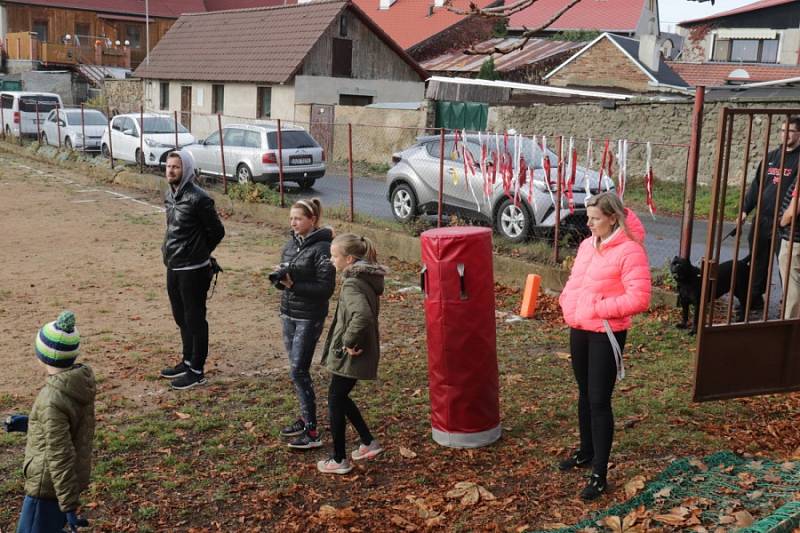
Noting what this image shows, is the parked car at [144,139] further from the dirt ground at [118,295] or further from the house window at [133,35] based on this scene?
the house window at [133,35]

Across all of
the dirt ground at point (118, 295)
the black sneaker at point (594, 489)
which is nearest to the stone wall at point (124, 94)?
the dirt ground at point (118, 295)

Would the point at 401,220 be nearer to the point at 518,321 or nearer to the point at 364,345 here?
the point at 518,321

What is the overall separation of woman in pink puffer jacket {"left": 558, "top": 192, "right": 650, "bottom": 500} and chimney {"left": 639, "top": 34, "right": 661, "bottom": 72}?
88.9 ft

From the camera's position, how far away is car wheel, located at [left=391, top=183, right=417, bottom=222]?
1362 cm

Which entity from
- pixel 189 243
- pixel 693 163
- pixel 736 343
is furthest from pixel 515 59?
pixel 736 343

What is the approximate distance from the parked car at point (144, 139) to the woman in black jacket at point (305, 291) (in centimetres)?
1615

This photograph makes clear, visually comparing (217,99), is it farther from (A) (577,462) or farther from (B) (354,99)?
(A) (577,462)

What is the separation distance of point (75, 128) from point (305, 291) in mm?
22116

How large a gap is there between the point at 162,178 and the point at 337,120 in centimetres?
1018

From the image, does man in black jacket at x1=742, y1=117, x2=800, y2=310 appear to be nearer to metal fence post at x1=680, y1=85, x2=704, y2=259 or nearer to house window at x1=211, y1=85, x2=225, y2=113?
metal fence post at x1=680, y1=85, x2=704, y2=259

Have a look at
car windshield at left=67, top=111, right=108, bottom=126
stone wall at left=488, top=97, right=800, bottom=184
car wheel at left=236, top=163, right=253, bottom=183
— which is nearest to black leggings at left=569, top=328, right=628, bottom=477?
stone wall at left=488, top=97, right=800, bottom=184

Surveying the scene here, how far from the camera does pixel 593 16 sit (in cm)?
4647

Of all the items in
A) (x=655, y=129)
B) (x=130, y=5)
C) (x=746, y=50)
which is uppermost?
(x=130, y=5)

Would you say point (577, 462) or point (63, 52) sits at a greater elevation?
point (63, 52)
